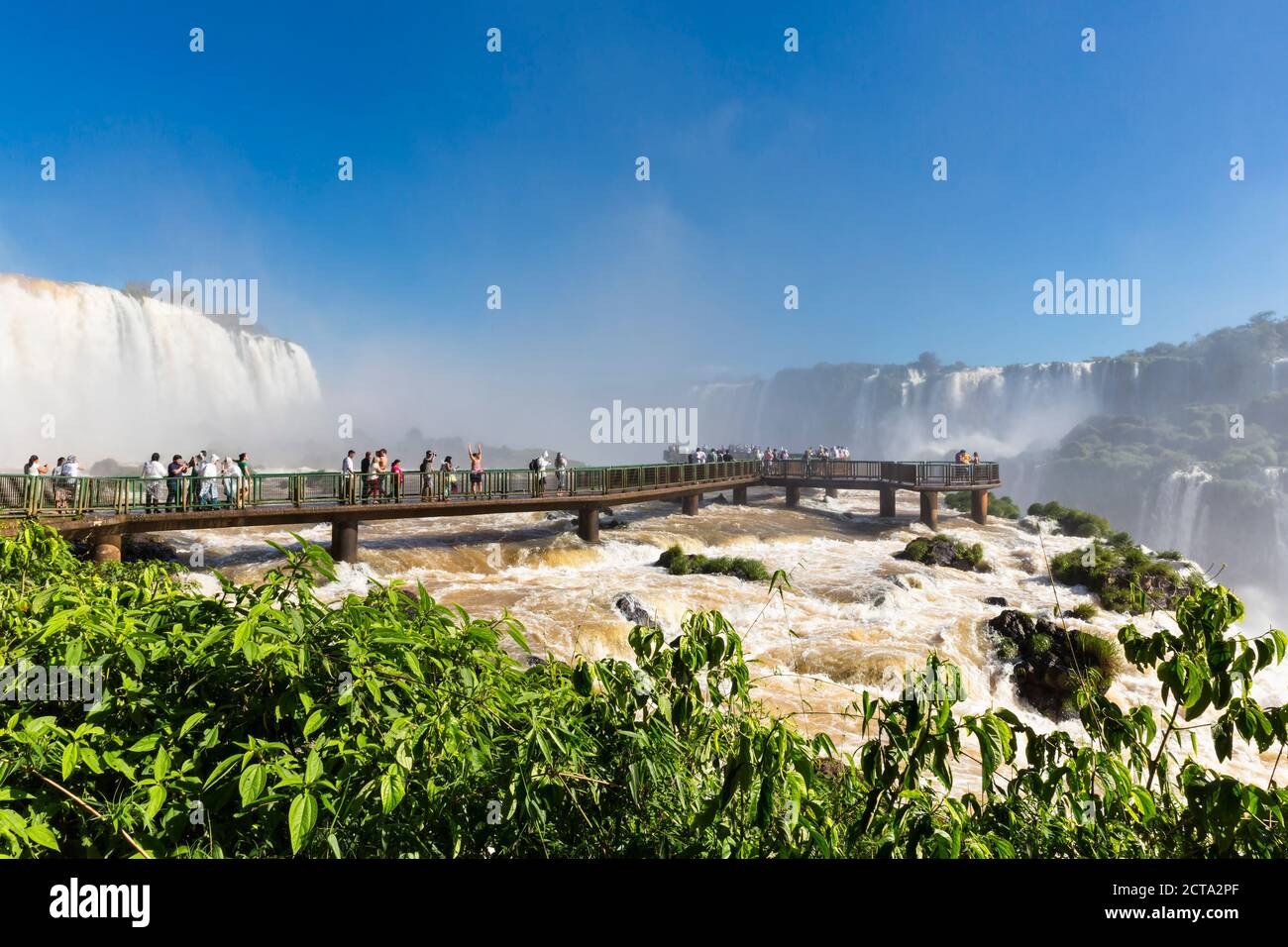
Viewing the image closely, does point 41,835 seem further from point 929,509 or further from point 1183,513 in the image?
point 1183,513

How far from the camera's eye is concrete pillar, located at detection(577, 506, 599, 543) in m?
23.8

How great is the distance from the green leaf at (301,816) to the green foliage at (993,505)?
41.7 metres

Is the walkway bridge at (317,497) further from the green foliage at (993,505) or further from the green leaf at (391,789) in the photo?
the green foliage at (993,505)

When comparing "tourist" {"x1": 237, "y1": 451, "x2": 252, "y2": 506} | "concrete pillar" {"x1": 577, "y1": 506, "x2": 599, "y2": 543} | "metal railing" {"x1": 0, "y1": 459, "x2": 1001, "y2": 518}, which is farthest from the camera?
"concrete pillar" {"x1": 577, "y1": 506, "x2": 599, "y2": 543}

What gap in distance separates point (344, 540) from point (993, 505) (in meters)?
39.8

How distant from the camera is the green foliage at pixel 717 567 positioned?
1989 cm

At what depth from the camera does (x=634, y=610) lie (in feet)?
50.1

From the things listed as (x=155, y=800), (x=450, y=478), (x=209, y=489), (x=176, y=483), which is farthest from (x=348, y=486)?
(x=155, y=800)

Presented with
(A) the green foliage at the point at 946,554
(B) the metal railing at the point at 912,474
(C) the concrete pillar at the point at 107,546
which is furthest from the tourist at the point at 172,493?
(B) the metal railing at the point at 912,474

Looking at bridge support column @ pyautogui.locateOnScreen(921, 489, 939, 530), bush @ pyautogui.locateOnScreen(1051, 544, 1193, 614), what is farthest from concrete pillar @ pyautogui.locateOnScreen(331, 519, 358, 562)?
bridge support column @ pyautogui.locateOnScreen(921, 489, 939, 530)

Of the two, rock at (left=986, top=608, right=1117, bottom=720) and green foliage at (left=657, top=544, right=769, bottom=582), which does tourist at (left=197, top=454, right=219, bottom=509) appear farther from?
rock at (left=986, top=608, right=1117, bottom=720)

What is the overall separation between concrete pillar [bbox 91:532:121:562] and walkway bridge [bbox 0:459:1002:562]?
0.06ft
